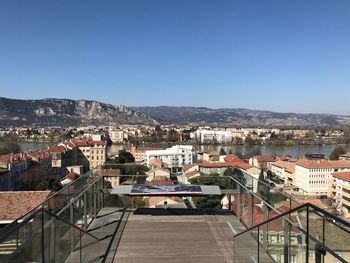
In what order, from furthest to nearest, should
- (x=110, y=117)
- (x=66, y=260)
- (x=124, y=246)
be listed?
(x=110, y=117) < (x=124, y=246) < (x=66, y=260)

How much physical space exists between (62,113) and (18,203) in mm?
160004

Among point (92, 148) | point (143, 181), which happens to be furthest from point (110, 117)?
point (143, 181)

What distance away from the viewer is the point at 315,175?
3997 centimetres

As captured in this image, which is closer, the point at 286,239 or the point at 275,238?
the point at 286,239

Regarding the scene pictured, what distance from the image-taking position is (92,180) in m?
4.88

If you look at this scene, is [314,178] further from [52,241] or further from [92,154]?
[52,241]

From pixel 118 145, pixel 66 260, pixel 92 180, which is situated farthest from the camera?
pixel 118 145

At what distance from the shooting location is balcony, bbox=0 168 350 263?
73.9 inches

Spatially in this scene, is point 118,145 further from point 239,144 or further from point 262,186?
point 262,186

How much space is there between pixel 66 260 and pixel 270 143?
92138mm

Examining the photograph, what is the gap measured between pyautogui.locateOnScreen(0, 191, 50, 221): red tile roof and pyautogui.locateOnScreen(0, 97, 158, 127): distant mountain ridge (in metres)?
132

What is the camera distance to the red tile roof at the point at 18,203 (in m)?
9.56

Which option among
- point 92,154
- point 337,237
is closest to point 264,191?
point 337,237

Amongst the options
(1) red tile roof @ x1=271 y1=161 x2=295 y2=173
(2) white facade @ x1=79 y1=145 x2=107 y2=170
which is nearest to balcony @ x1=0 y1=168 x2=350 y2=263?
(1) red tile roof @ x1=271 y1=161 x2=295 y2=173
